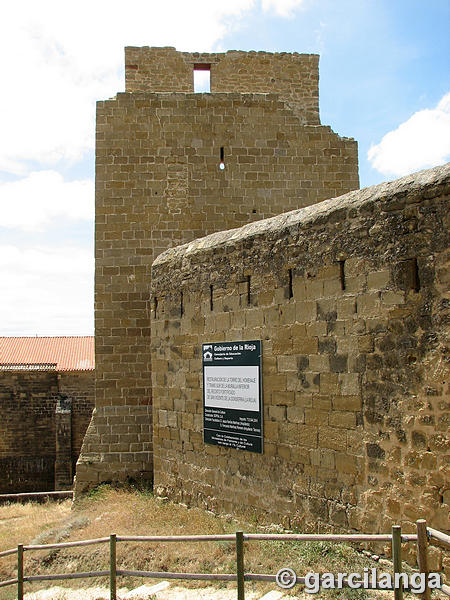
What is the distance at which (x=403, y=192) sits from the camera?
17.2 ft

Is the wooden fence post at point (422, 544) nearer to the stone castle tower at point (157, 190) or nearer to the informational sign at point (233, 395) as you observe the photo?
the informational sign at point (233, 395)

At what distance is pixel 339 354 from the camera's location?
5.83 metres

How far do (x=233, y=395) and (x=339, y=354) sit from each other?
192 cm

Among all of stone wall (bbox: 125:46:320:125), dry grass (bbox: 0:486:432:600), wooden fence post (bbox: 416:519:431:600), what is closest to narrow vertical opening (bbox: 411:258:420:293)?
wooden fence post (bbox: 416:519:431:600)

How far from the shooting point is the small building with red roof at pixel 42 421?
21.9 m

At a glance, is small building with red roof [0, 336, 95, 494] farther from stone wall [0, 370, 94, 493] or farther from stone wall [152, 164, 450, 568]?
stone wall [152, 164, 450, 568]

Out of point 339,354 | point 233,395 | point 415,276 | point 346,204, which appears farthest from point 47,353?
point 415,276

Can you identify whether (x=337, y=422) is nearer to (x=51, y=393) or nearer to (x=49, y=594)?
(x=49, y=594)

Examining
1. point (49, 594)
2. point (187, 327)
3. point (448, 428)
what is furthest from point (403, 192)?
point (49, 594)

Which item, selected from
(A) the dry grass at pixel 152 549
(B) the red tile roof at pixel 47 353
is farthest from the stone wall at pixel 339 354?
(B) the red tile roof at pixel 47 353

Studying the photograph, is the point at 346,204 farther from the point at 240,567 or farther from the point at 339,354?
the point at 240,567

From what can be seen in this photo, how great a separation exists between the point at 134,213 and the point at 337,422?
6873 millimetres

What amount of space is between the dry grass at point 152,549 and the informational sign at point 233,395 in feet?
3.34

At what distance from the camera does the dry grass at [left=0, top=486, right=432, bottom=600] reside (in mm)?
5328
